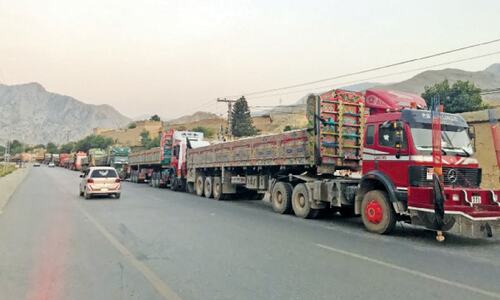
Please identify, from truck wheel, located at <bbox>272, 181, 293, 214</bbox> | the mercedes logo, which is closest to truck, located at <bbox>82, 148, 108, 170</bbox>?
truck wheel, located at <bbox>272, 181, 293, 214</bbox>

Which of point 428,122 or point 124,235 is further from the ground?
point 428,122

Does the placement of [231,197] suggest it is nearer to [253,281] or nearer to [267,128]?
[253,281]

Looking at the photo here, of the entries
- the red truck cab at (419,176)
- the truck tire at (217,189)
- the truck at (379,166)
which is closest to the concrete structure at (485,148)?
the truck at (379,166)

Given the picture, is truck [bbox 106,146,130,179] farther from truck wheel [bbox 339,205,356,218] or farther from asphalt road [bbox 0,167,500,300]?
truck wheel [bbox 339,205,356,218]

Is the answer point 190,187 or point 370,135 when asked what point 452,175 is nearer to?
point 370,135

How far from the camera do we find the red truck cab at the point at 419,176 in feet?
30.2

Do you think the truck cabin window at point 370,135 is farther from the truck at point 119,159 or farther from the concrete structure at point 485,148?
the truck at point 119,159

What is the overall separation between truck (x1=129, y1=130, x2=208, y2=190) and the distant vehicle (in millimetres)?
7076

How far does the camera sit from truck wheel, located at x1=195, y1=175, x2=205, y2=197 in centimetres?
2356

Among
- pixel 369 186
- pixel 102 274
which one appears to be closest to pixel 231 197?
pixel 369 186

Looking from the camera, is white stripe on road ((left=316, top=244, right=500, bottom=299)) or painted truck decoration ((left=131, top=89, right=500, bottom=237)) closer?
white stripe on road ((left=316, top=244, right=500, bottom=299))

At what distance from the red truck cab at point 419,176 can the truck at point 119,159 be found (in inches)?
1493

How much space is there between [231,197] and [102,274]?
1587 cm

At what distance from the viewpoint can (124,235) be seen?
9945 mm
